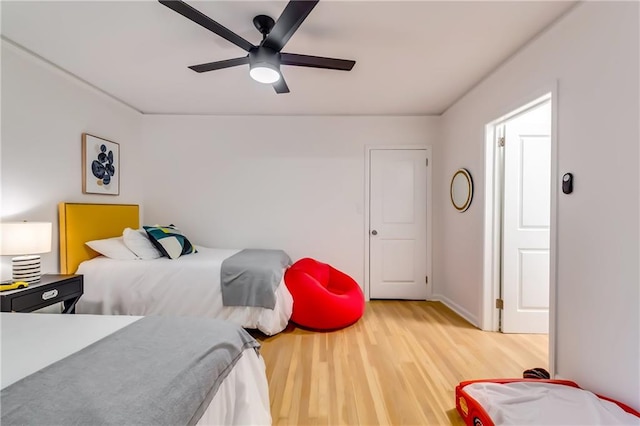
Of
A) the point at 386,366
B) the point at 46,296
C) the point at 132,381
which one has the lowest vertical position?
the point at 386,366

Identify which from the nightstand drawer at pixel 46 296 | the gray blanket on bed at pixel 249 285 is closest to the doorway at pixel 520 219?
the gray blanket on bed at pixel 249 285

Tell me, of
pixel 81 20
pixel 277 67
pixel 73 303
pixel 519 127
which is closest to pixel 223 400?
pixel 277 67

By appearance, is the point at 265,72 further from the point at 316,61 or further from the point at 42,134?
the point at 42,134

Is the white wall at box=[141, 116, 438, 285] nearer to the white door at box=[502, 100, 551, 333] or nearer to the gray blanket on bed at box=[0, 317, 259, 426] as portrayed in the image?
the white door at box=[502, 100, 551, 333]

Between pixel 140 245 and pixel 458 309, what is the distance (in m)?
3.55

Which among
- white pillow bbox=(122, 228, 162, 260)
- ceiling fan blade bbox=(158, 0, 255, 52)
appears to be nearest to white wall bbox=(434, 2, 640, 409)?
ceiling fan blade bbox=(158, 0, 255, 52)

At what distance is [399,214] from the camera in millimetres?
3545

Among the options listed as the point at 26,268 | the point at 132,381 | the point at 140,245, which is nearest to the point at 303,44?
the point at 132,381

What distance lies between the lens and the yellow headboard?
2.44 m

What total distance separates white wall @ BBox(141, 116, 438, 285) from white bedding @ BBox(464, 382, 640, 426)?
2.08 m

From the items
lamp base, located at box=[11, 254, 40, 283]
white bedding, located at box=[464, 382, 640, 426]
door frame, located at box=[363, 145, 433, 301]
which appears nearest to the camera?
white bedding, located at box=[464, 382, 640, 426]

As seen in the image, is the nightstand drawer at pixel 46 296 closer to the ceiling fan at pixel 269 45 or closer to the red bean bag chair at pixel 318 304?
the red bean bag chair at pixel 318 304

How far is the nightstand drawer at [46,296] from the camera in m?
1.79

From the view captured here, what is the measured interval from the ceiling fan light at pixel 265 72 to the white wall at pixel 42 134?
1.98m
